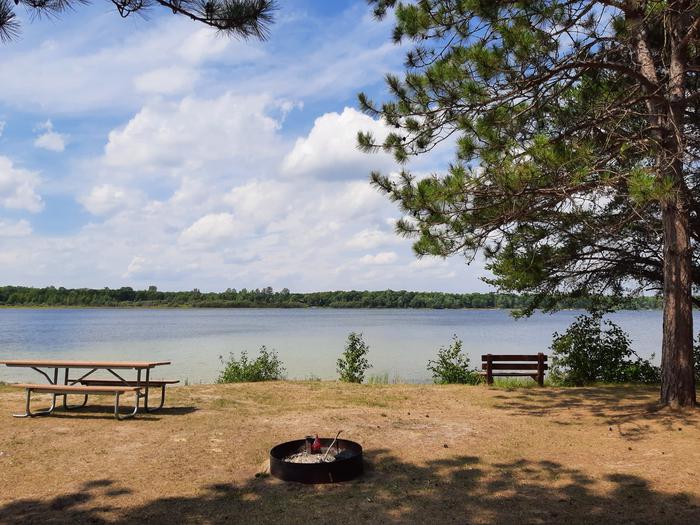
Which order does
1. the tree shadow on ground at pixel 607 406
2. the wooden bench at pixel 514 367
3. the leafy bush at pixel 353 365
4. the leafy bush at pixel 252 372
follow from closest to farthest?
the tree shadow on ground at pixel 607 406 → the wooden bench at pixel 514 367 → the leafy bush at pixel 252 372 → the leafy bush at pixel 353 365

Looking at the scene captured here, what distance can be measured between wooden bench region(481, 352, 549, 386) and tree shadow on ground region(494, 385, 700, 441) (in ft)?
2.50

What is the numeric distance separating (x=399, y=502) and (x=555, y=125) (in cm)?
608

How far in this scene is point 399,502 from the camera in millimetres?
4336

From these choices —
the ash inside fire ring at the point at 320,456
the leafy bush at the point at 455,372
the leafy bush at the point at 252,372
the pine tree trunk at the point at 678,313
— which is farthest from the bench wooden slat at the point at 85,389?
the pine tree trunk at the point at 678,313

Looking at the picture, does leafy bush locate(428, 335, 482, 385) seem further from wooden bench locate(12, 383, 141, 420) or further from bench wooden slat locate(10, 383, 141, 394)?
bench wooden slat locate(10, 383, 141, 394)

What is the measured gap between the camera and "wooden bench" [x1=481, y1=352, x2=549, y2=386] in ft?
36.4

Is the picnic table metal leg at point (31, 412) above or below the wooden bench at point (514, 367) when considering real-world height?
below

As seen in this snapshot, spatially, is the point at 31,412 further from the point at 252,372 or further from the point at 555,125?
the point at 555,125

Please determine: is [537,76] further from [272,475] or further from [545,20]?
[272,475]

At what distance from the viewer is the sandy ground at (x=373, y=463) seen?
4.14 metres

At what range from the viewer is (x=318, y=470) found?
4.72 metres

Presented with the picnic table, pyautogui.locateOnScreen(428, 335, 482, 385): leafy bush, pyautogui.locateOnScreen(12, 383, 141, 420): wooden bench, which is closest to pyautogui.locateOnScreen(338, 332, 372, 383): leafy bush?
pyautogui.locateOnScreen(428, 335, 482, 385): leafy bush

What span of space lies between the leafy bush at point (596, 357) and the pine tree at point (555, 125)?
3397 millimetres

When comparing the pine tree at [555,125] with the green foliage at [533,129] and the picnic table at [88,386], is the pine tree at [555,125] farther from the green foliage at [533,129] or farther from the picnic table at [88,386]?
the picnic table at [88,386]
